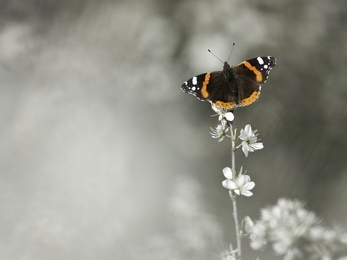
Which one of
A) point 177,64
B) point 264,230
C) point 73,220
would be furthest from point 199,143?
point 264,230

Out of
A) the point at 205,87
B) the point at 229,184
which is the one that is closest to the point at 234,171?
the point at 229,184

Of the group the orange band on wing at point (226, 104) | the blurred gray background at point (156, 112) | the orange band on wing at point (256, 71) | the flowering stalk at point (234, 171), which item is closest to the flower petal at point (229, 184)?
the flowering stalk at point (234, 171)

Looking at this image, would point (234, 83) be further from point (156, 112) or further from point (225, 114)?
point (156, 112)

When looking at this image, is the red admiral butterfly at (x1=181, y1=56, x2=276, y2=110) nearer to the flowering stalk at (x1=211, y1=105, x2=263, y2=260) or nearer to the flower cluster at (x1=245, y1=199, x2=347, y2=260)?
the flowering stalk at (x1=211, y1=105, x2=263, y2=260)

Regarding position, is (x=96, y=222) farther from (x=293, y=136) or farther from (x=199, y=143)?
(x=293, y=136)

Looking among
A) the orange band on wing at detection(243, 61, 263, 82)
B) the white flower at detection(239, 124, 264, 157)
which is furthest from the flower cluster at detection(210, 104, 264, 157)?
the orange band on wing at detection(243, 61, 263, 82)

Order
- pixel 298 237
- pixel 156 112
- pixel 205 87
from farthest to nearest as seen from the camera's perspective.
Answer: pixel 156 112
pixel 205 87
pixel 298 237
